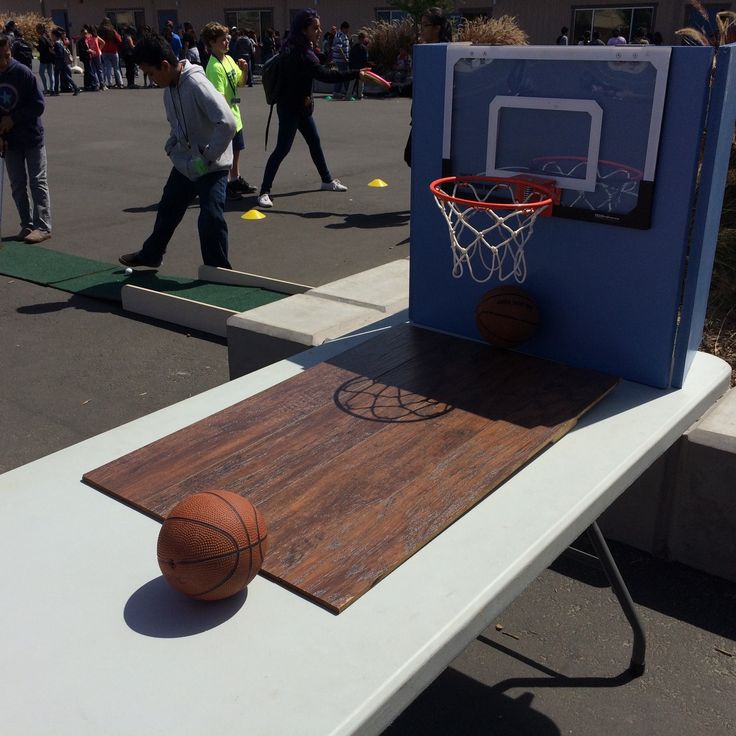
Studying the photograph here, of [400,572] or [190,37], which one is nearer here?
[400,572]

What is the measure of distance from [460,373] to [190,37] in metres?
27.1

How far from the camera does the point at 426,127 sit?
4570mm

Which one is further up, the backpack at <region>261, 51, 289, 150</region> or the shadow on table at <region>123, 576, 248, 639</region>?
the backpack at <region>261, 51, 289, 150</region>

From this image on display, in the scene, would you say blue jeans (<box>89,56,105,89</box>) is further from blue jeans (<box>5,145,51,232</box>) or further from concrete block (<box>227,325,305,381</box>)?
concrete block (<box>227,325,305,381</box>)

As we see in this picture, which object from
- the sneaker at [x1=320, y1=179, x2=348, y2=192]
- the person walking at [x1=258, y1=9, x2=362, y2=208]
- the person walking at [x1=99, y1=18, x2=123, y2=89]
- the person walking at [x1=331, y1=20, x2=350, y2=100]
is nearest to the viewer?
the person walking at [x1=258, y1=9, x2=362, y2=208]

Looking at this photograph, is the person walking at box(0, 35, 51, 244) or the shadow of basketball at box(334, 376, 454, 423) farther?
the person walking at box(0, 35, 51, 244)

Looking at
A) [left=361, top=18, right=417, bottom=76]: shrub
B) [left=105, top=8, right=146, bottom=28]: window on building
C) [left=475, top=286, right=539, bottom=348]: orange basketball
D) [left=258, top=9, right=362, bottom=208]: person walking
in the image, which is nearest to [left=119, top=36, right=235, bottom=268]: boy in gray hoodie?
[left=258, top=9, right=362, bottom=208]: person walking

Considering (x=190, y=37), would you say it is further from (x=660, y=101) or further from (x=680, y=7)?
(x=660, y=101)

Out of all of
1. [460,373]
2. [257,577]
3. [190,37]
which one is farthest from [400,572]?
[190,37]

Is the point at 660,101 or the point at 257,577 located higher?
the point at 660,101

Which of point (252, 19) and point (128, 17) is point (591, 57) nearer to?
point (252, 19)

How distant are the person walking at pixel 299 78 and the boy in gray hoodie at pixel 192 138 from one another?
3414 mm

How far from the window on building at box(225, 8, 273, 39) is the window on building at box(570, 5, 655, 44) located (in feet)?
55.5

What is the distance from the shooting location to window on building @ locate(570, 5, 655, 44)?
32.8 metres
